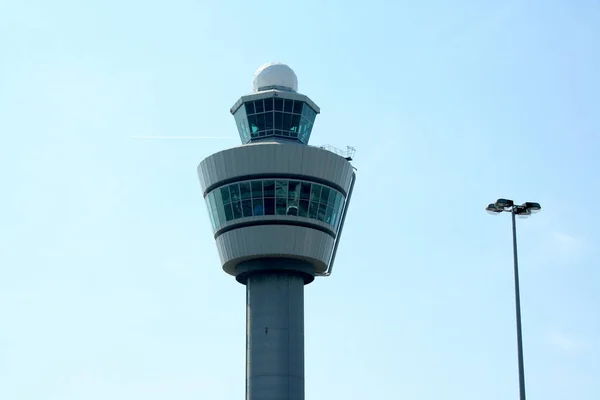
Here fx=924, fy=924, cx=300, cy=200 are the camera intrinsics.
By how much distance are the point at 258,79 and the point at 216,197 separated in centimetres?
1087

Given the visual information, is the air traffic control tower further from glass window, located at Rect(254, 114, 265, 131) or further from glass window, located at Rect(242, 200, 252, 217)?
glass window, located at Rect(254, 114, 265, 131)

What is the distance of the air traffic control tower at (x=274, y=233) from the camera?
65.6 metres

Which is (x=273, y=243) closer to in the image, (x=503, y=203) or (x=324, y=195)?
(x=324, y=195)

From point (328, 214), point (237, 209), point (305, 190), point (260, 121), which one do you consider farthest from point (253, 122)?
point (328, 214)

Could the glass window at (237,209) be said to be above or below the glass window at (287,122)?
below

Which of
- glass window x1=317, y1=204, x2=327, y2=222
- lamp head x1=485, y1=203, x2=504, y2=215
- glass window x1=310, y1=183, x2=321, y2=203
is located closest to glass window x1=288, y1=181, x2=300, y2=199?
glass window x1=310, y1=183, x2=321, y2=203

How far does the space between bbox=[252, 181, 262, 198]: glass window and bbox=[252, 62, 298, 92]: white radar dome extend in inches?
373

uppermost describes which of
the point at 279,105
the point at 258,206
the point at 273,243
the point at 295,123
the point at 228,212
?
the point at 279,105

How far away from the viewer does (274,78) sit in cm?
7262

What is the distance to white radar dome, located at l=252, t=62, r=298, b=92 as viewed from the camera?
72.6 meters

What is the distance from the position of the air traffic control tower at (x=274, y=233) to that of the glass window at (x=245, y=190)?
0.17 feet

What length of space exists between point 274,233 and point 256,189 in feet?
11.4

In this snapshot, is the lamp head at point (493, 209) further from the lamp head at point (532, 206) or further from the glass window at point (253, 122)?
the glass window at point (253, 122)

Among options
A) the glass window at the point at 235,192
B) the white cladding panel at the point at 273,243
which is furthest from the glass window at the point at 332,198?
the glass window at the point at 235,192
